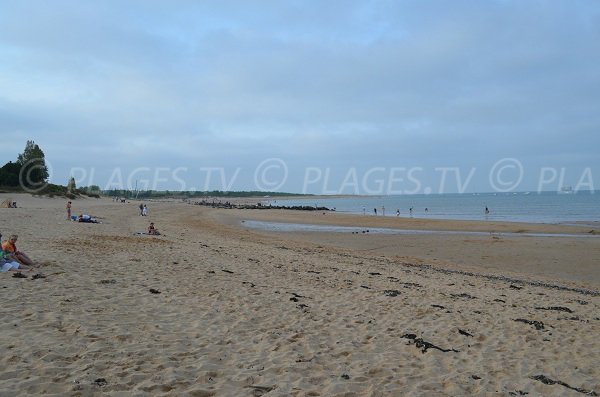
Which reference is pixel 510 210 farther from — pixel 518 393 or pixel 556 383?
pixel 518 393

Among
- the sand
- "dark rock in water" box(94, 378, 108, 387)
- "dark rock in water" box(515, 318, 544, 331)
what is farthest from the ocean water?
"dark rock in water" box(94, 378, 108, 387)

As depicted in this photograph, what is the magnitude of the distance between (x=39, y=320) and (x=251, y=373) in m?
3.31

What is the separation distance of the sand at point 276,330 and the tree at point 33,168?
5193 cm

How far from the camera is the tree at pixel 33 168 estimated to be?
56562 mm

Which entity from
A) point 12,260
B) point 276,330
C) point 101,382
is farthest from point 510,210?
point 101,382

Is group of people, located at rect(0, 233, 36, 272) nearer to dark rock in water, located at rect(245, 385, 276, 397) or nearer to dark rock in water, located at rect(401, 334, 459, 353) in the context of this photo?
dark rock in water, located at rect(245, 385, 276, 397)

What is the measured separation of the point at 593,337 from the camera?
7641 mm

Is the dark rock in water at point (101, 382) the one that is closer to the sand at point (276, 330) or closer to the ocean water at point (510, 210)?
the sand at point (276, 330)

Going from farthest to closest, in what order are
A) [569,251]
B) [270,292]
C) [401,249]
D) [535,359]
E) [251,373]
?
[401,249], [569,251], [270,292], [535,359], [251,373]

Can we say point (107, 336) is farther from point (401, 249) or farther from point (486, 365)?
point (401, 249)

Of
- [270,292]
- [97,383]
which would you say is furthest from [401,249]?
[97,383]

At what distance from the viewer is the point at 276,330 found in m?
6.81

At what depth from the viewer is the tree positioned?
5656 centimetres

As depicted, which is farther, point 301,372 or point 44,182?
point 44,182
